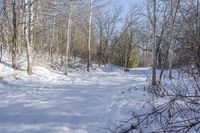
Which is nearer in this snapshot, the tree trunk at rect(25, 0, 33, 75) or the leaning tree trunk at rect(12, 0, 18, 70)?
the tree trunk at rect(25, 0, 33, 75)

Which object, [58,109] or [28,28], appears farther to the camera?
[28,28]

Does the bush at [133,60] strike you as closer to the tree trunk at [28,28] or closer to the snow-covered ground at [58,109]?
the tree trunk at [28,28]

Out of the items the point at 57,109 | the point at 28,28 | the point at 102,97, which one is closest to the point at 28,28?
the point at 28,28

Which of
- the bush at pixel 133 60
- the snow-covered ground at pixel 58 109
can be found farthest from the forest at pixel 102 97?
the bush at pixel 133 60

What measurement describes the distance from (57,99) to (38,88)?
280cm

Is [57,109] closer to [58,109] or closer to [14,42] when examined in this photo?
[58,109]

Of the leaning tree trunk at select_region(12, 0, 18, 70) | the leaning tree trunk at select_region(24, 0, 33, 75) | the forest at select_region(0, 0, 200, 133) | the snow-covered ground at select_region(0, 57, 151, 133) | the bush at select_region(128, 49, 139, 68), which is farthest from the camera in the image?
the bush at select_region(128, 49, 139, 68)

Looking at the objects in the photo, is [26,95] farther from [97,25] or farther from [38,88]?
[97,25]

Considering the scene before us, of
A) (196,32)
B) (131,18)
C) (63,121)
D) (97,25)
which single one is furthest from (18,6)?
(131,18)

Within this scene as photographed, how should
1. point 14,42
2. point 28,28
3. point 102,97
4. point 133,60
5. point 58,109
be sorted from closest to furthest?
point 58,109, point 102,97, point 28,28, point 14,42, point 133,60

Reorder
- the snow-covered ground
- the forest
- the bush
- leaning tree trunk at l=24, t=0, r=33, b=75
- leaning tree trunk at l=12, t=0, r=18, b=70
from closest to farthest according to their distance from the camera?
the forest
the snow-covered ground
leaning tree trunk at l=24, t=0, r=33, b=75
leaning tree trunk at l=12, t=0, r=18, b=70
the bush

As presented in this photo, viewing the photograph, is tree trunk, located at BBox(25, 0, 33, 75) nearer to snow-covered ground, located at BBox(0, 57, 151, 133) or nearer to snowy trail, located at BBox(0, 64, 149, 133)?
snow-covered ground, located at BBox(0, 57, 151, 133)

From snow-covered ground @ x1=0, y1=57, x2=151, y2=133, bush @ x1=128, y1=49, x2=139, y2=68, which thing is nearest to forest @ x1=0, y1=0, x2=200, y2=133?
snow-covered ground @ x1=0, y1=57, x2=151, y2=133

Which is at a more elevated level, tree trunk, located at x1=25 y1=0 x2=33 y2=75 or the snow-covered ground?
tree trunk, located at x1=25 y1=0 x2=33 y2=75
